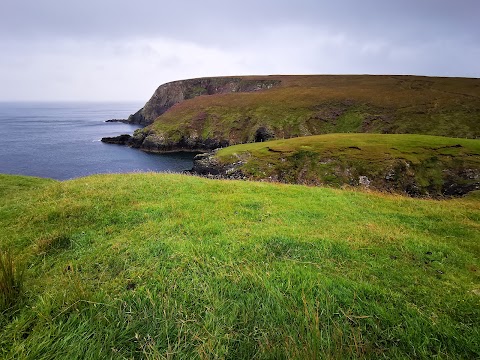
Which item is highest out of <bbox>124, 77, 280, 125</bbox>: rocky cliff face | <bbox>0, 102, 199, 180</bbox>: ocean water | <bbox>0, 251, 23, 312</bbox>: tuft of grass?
<bbox>124, 77, 280, 125</bbox>: rocky cliff face

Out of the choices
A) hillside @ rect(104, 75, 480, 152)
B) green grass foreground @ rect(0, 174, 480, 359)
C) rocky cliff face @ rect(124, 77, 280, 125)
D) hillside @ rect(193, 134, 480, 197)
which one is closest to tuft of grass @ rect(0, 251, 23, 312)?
green grass foreground @ rect(0, 174, 480, 359)

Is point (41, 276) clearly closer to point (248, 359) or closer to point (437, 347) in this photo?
point (248, 359)

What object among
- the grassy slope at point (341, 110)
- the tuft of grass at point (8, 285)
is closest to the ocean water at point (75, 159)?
the grassy slope at point (341, 110)

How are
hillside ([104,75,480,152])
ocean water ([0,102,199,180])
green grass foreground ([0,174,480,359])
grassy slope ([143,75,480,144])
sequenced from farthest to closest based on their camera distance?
1. hillside ([104,75,480,152])
2. grassy slope ([143,75,480,144])
3. ocean water ([0,102,199,180])
4. green grass foreground ([0,174,480,359])

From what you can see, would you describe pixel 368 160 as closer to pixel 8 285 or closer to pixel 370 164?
pixel 370 164

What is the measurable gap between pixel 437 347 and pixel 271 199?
10.5 meters

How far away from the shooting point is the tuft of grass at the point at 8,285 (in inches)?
243

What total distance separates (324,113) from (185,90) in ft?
334

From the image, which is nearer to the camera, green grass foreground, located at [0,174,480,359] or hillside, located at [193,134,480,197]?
green grass foreground, located at [0,174,480,359]

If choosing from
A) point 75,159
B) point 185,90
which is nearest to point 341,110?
point 75,159

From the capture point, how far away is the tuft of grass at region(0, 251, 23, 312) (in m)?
6.17

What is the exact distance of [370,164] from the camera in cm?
4553

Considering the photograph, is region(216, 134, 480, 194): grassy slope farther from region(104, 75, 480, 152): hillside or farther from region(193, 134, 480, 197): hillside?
region(104, 75, 480, 152): hillside

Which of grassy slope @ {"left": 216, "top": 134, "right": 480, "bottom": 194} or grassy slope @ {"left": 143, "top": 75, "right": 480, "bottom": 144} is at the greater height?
grassy slope @ {"left": 143, "top": 75, "right": 480, "bottom": 144}
